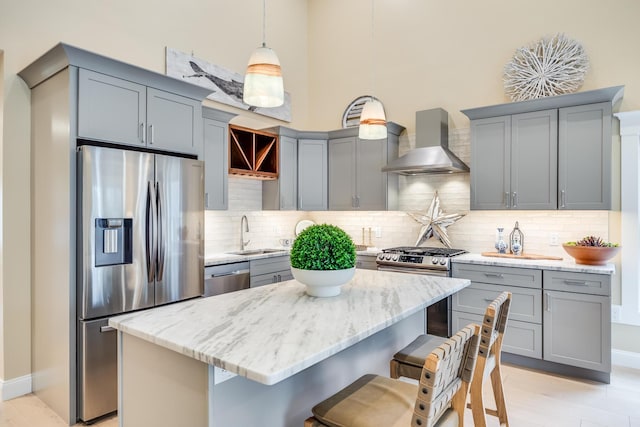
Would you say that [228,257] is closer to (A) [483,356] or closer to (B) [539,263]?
(A) [483,356]

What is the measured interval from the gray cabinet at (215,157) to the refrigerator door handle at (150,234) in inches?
38.0

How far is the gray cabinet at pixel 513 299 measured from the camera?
355 centimetres

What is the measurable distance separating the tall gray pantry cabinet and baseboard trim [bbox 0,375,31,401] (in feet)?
0.20

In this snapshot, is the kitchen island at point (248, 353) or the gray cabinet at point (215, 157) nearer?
the kitchen island at point (248, 353)

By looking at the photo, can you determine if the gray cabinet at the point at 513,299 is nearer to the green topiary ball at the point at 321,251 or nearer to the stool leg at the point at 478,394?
the stool leg at the point at 478,394

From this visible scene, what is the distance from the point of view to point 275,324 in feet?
5.41

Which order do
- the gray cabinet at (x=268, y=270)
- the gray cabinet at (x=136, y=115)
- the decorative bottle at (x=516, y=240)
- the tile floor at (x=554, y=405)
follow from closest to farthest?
1. the tile floor at (x=554, y=405)
2. the gray cabinet at (x=136, y=115)
3. the decorative bottle at (x=516, y=240)
4. the gray cabinet at (x=268, y=270)

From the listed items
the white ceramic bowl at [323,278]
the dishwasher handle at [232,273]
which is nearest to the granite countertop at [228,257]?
the dishwasher handle at [232,273]

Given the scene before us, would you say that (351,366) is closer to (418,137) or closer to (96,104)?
(96,104)

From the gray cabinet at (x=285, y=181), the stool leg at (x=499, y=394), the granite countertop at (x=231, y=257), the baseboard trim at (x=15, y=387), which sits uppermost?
the gray cabinet at (x=285, y=181)

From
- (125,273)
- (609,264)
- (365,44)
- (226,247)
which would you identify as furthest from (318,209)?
(609,264)

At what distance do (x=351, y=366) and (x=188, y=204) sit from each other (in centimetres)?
202

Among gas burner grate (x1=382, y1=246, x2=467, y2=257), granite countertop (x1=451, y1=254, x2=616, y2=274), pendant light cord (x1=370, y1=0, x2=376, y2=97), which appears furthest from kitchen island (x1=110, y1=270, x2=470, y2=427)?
pendant light cord (x1=370, y1=0, x2=376, y2=97)

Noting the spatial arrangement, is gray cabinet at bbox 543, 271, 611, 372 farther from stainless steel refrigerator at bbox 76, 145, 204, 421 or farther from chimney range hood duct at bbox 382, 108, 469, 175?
stainless steel refrigerator at bbox 76, 145, 204, 421
